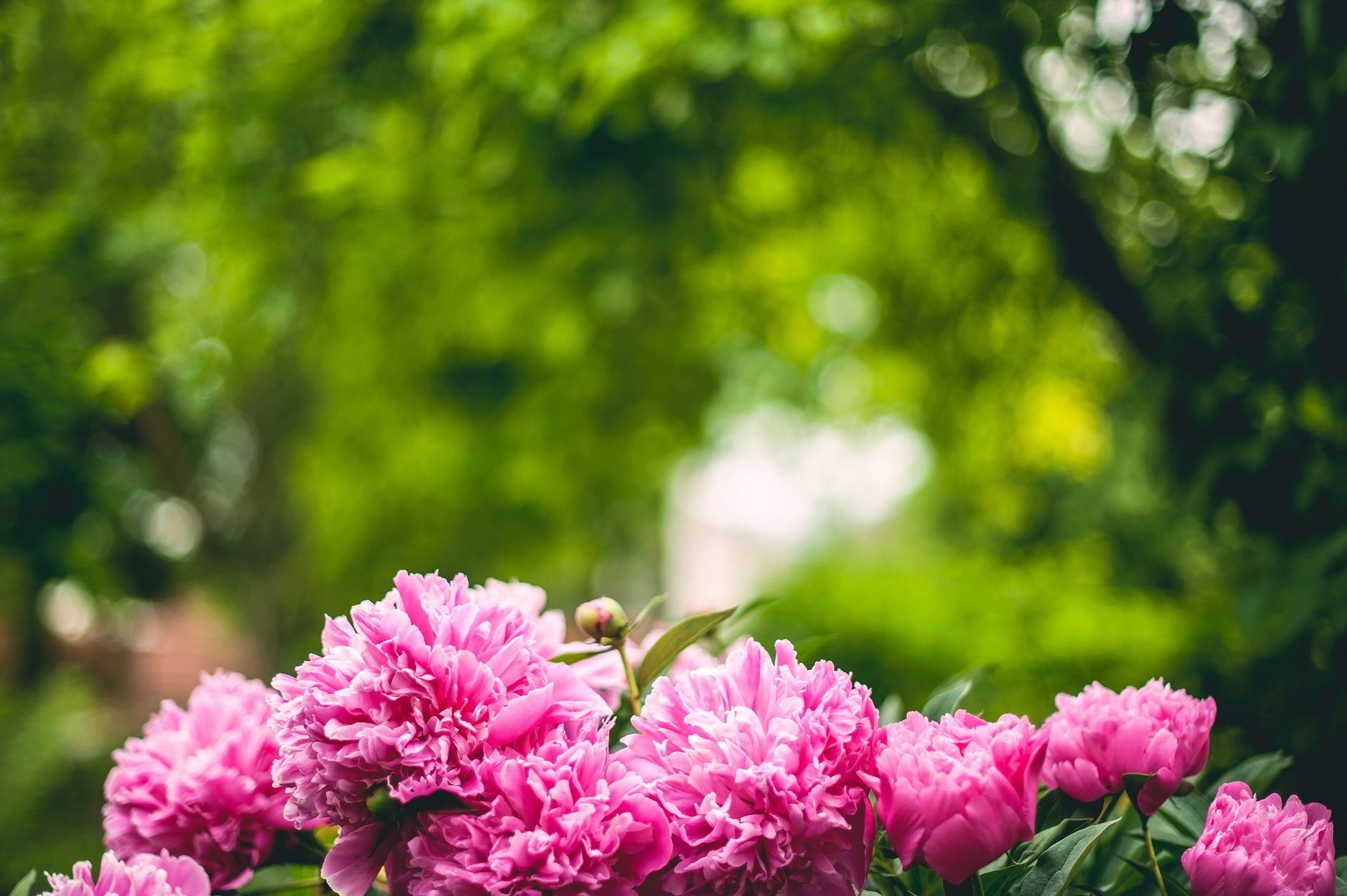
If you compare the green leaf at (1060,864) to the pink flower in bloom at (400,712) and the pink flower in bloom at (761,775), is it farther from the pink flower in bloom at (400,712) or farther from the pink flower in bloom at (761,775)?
the pink flower in bloom at (400,712)

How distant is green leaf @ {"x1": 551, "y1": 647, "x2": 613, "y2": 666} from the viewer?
1.06 m

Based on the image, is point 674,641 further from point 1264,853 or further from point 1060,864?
point 1264,853

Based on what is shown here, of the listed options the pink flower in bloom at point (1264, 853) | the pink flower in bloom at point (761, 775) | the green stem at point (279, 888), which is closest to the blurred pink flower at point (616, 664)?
A: the pink flower in bloom at point (761, 775)

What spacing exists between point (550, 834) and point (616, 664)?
30cm

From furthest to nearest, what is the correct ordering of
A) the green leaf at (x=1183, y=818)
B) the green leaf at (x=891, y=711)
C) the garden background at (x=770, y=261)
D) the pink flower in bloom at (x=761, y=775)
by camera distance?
the garden background at (x=770, y=261) → the green leaf at (x=891, y=711) → the green leaf at (x=1183, y=818) → the pink flower in bloom at (x=761, y=775)

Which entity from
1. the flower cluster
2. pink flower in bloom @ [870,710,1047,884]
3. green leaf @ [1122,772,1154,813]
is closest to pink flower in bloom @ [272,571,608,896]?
the flower cluster

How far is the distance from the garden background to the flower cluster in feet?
1.39

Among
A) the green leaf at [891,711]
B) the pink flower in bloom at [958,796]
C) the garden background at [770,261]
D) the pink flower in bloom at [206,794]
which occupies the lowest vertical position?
the pink flower in bloom at [958,796]

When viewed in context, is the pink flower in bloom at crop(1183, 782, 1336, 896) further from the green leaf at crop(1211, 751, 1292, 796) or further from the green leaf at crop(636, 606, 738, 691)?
the green leaf at crop(636, 606, 738, 691)

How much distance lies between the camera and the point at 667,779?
0.84 m

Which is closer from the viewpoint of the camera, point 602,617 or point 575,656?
point 602,617

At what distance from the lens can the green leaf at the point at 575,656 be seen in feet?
3.46

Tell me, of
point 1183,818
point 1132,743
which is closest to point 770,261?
point 1183,818

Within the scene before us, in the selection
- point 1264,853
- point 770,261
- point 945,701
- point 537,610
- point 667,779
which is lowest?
point 1264,853
